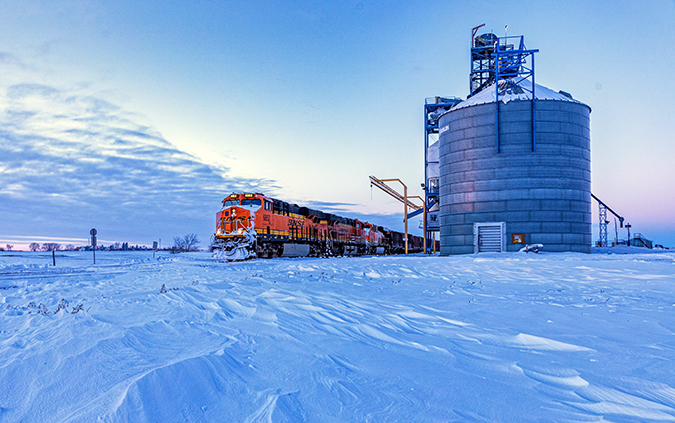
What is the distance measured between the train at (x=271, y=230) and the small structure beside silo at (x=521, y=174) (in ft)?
30.7

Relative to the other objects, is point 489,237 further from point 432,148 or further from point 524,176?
point 432,148

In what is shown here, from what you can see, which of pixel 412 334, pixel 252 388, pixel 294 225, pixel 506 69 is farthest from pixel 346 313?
pixel 506 69

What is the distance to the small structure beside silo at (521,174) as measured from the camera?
24062mm

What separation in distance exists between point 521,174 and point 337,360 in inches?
937

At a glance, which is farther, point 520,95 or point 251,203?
point 520,95

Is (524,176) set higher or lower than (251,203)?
higher

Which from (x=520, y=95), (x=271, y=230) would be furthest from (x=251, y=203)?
(x=520, y=95)

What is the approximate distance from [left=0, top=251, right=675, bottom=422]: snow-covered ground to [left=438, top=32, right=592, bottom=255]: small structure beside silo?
59.5 ft

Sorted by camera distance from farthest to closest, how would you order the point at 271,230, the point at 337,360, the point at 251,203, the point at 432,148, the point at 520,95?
the point at 432,148
the point at 520,95
the point at 271,230
the point at 251,203
the point at 337,360

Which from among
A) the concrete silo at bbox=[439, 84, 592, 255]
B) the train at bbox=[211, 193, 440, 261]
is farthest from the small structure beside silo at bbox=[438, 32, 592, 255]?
the train at bbox=[211, 193, 440, 261]

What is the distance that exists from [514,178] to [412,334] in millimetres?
22336

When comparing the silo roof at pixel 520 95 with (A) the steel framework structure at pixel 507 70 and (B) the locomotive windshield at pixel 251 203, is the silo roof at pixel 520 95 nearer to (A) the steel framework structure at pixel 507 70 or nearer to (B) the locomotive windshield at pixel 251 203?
(A) the steel framework structure at pixel 507 70

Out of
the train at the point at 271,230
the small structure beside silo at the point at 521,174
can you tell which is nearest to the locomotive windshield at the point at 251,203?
the train at the point at 271,230

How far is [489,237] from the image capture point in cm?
2466
